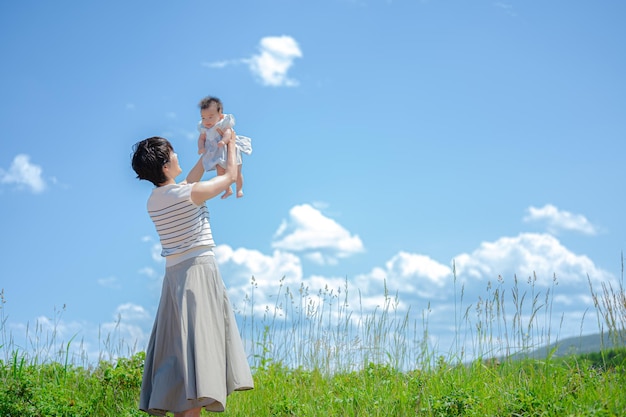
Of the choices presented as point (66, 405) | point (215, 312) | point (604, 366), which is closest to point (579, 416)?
point (604, 366)

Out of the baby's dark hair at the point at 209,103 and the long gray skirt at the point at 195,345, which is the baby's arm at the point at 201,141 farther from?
the long gray skirt at the point at 195,345

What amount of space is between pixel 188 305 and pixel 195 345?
0.89 feet

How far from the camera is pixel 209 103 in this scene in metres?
5.11

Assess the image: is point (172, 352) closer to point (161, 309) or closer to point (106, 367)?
point (161, 309)

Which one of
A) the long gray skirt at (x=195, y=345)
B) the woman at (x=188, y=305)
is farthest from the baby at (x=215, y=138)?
the long gray skirt at (x=195, y=345)

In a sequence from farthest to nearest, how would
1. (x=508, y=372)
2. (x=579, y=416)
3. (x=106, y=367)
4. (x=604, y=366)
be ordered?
(x=106, y=367)
(x=508, y=372)
(x=604, y=366)
(x=579, y=416)

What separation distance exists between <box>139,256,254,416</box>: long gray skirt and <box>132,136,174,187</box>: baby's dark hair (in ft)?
2.08

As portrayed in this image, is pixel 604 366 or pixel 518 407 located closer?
pixel 518 407

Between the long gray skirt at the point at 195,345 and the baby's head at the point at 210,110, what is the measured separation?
1.15 metres

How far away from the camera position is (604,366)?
553 centimetres

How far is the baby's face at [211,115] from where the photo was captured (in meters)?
5.09

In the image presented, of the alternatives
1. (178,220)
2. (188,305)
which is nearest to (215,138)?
(178,220)

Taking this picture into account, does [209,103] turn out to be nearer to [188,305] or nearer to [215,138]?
[215,138]

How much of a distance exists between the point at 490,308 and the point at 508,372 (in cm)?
67
